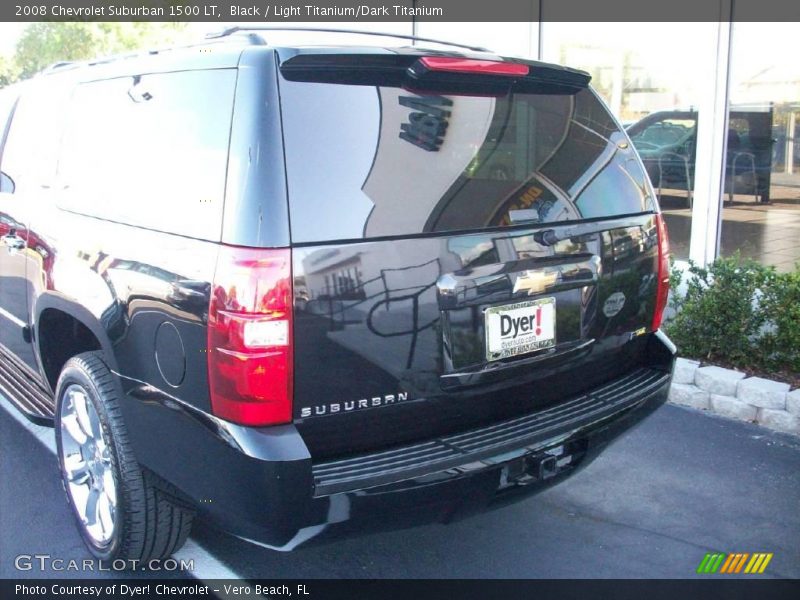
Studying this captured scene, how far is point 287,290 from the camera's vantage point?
2438 millimetres

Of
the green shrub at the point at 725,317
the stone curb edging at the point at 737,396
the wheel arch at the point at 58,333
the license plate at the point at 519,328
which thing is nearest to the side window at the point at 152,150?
the wheel arch at the point at 58,333

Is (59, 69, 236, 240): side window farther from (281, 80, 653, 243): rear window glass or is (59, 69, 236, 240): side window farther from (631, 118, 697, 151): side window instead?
(631, 118, 697, 151): side window

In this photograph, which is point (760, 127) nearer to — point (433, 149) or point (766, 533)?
point (766, 533)

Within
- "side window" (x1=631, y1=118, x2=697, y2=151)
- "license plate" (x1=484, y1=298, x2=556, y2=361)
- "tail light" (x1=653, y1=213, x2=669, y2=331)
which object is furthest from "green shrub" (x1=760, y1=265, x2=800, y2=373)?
"license plate" (x1=484, y1=298, x2=556, y2=361)

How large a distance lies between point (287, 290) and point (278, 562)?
58.4 inches

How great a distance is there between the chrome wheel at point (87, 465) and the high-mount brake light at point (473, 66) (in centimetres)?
183

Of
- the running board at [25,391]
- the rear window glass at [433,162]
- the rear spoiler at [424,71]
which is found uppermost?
the rear spoiler at [424,71]

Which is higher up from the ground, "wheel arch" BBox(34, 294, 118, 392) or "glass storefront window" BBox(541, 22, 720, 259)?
"glass storefront window" BBox(541, 22, 720, 259)

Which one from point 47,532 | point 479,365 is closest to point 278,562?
point 47,532

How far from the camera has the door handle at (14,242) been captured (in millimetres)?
3861

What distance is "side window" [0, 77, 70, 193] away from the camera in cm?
384

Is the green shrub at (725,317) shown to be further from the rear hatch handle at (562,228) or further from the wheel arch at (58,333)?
the wheel arch at (58,333)

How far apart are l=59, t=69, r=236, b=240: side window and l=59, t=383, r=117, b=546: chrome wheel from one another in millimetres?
817
